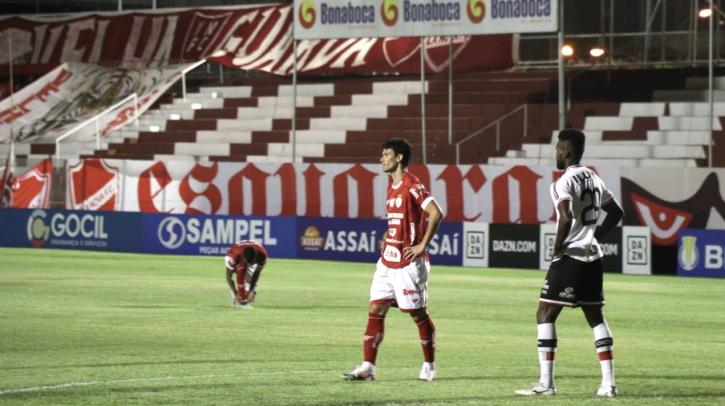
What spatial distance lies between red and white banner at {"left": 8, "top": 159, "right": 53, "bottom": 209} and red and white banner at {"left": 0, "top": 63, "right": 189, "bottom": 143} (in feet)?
25.1

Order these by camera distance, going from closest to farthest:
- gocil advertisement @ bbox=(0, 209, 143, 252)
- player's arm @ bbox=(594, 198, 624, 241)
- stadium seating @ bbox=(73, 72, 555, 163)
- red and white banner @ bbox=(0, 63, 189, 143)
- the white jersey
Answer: the white jersey < player's arm @ bbox=(594, 198, 624, 241) < gocil advertisement @ bbox=(0, 209, 143, 252) < stadium seating @ bbox=(73, 72, 555, 163) < red and white banner @ bbox=(0, 63, 189, 143)

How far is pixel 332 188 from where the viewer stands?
36.4m

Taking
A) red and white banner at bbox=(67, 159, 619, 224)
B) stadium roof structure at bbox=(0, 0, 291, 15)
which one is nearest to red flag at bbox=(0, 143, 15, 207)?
red and white banner at bbox=(67, 159, 619, 224)

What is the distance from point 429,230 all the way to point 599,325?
1.65 metres

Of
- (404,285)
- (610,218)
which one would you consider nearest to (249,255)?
(404,285)

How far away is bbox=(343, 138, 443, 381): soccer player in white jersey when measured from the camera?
11969 mm

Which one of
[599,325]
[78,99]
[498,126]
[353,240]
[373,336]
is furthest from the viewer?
[78,99]

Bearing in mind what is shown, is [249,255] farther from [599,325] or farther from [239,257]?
[599,325]

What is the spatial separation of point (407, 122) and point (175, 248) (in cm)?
919

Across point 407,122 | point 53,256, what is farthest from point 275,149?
point 53,256

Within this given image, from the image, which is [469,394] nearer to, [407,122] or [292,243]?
[292,243]

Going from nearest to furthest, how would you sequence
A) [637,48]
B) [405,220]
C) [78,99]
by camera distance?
1. [405,220]
2. [637,48]
3. [78,99]

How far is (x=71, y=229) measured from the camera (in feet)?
126

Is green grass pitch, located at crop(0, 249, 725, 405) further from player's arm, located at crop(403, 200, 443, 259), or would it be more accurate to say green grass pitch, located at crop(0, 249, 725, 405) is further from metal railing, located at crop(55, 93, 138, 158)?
metal railing, located at crop(55, 93, 138, 158)
